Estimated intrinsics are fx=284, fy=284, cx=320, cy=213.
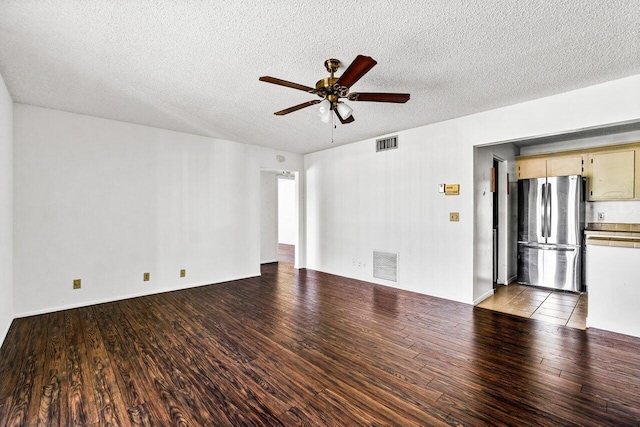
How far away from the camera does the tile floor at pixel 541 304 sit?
3448 millimetres

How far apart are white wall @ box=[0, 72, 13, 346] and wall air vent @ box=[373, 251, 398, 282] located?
15.3 ft

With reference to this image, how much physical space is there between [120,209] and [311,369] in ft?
11.8

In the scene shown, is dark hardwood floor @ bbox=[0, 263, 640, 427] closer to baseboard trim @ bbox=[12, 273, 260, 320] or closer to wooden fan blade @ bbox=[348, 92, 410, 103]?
baseboard trim @ bbox=[12, 273, 260, 320]

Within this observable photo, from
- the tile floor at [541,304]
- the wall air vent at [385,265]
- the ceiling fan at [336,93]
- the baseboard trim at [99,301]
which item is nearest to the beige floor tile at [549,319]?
the tile floor at [541,304]

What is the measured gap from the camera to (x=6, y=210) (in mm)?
3004

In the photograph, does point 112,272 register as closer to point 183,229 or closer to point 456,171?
point 183,229

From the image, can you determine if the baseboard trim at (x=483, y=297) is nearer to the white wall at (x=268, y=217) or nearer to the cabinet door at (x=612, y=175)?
the cabinet door at (x=612, y=175)

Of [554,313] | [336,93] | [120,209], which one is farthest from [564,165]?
[120,209]

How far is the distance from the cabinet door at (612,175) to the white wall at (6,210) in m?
7.66

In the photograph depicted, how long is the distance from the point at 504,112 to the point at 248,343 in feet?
13.1

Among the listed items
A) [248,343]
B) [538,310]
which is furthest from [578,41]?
[248,343]

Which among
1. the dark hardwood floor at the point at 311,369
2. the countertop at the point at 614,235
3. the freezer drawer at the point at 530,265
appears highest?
the countertop at the point at 614,235

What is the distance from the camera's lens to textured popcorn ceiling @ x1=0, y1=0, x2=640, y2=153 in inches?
71.4

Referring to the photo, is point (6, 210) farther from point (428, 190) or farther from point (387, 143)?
point (428, 190)
